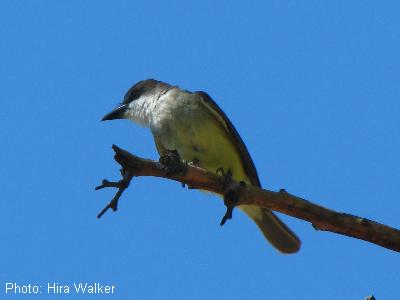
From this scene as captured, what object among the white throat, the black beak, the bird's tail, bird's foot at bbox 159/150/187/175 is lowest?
bird's foot at bbox 159/150/187/175

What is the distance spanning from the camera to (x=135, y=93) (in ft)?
29.8

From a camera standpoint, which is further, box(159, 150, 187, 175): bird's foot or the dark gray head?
the dark gray head

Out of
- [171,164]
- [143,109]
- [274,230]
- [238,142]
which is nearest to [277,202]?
[171,164]

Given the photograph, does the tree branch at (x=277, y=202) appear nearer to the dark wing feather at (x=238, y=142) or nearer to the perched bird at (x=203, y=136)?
the perched bird at (x=203, y=136)

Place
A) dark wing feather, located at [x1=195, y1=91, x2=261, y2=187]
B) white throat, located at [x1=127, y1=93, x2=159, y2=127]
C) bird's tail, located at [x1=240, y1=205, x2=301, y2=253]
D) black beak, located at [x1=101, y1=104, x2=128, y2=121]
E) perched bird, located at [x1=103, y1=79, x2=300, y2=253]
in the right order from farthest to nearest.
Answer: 1. black beak, located at [x1=101, y1=104, x2=128, y2=121]
2. white throat, located at [x1=127, y1=93, x2=159, y2=127]
3. bird's tail, located at [x1=240, y1=205, x2=301, y2=253]
4. dark wing feather, located at [x1=195, y1=91, x2=261, y2=187]
5. perched bird, located at [x1=103, y1=79, x2=300, y2=253]

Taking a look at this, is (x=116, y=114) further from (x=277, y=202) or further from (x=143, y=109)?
(x=277, y=202)

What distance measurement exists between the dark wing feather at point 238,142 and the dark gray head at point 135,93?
844 mm

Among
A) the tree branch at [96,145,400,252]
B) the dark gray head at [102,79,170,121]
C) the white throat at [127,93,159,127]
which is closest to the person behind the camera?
the tree branch at [96,145,400,252]

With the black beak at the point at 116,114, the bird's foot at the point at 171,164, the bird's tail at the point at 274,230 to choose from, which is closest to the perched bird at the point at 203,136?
the bird's tail at the point at 274,230

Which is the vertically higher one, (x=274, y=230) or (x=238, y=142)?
(x=238, y=142)

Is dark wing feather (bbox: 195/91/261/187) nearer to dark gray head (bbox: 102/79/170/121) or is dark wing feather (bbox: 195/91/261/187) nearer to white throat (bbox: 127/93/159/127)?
white throat (bbox: 127/93/159/127)

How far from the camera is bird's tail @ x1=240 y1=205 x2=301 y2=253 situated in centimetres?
819

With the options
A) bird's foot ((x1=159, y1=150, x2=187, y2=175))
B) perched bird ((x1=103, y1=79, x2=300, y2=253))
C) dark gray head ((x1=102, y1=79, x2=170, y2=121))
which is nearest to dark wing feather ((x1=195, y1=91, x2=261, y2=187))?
perched bird ((x1=103, y1=79, x2=300, y2=253))

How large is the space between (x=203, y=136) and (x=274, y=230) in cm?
160
